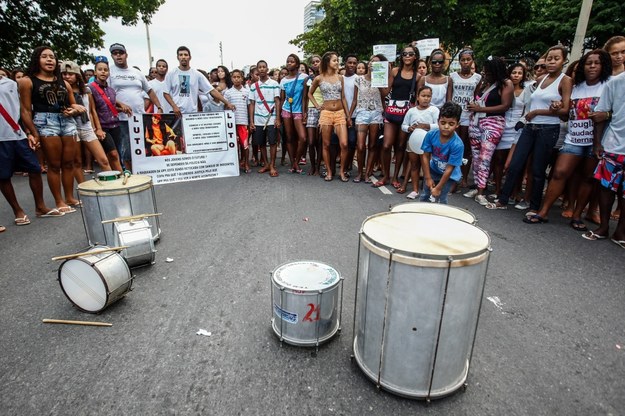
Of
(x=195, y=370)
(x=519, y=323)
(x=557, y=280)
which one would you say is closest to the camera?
(x=195, y=370)

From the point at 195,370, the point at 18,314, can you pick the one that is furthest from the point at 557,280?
the point at 18,314

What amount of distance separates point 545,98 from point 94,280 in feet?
20.3

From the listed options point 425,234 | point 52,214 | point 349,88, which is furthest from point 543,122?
point 52,214

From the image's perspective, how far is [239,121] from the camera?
9.03m

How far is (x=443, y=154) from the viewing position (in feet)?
A: 14.2

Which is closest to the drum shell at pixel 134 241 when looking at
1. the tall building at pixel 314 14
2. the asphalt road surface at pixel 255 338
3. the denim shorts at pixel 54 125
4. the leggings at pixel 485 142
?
the asphalt road surface at pixel 255 338

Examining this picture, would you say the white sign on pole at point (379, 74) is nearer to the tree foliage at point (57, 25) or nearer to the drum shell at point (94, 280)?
the drum shell at point (94, 280)

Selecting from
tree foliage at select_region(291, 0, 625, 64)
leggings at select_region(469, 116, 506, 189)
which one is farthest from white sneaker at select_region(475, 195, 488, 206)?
tree foliage at select_region(291, 0, 625, 64)

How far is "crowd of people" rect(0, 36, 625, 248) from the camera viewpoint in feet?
16.1

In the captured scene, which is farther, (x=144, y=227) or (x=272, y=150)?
(x=272, y=150)

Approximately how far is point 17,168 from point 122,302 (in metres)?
3.80

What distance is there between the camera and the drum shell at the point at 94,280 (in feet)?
9.81

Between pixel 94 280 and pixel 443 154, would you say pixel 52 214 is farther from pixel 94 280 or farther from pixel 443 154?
pixel 443 154

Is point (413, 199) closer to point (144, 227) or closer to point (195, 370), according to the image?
point (144, 227)
